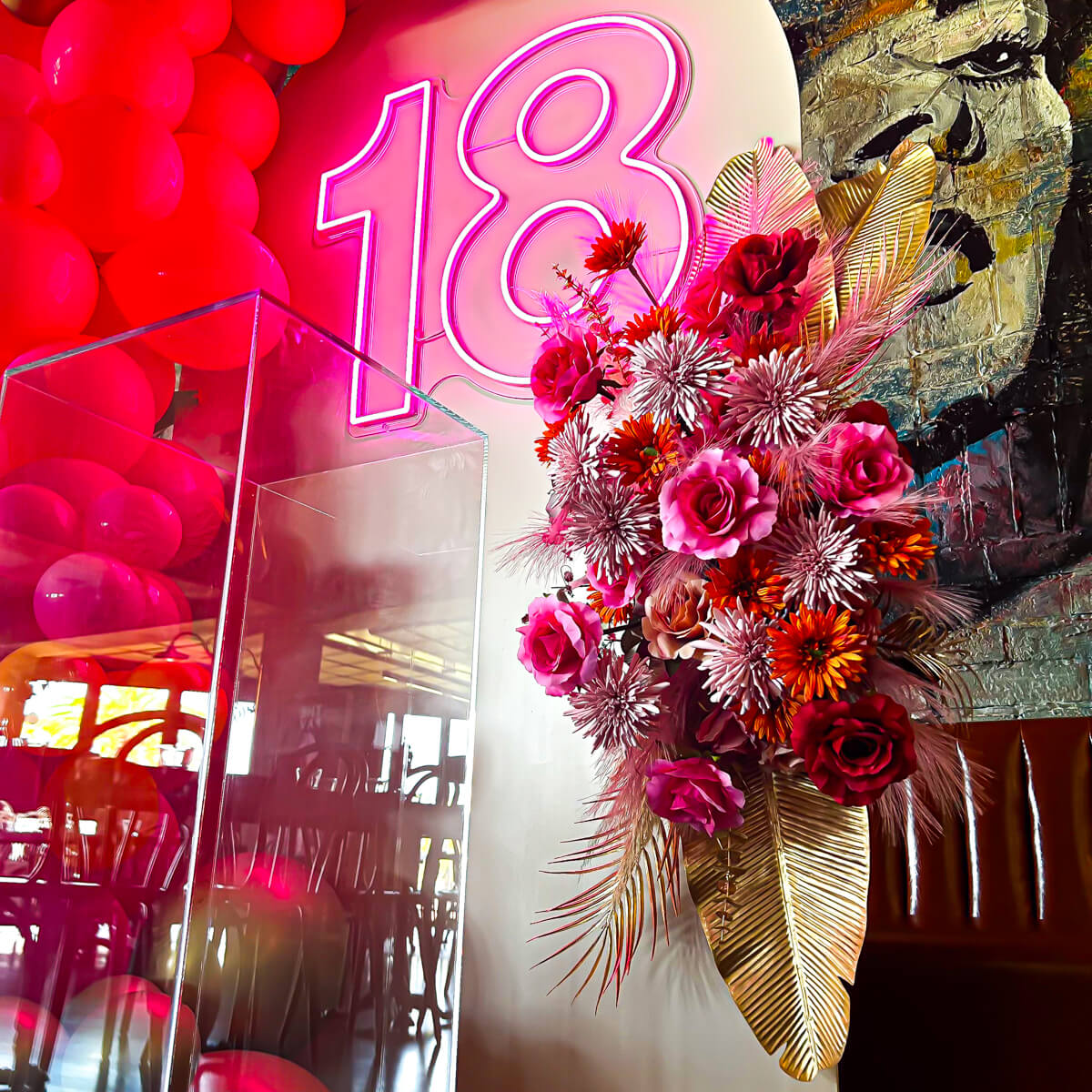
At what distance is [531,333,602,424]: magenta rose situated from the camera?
129cm

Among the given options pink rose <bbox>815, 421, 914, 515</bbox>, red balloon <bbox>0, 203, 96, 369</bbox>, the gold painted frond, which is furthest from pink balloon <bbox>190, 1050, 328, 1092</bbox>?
red balloon <bbox>0, 203, 96, 369</bbox>

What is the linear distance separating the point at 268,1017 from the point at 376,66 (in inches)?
78.9

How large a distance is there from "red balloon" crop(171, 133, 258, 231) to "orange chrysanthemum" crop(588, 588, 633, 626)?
1.07 meters

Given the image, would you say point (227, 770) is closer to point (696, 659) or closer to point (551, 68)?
point (696, 659)

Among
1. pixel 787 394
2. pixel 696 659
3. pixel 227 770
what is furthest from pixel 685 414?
pixel 227 770

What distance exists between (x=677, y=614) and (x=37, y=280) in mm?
1191

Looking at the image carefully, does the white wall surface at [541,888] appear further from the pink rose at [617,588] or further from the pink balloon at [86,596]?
the pink balloon at [86,596]

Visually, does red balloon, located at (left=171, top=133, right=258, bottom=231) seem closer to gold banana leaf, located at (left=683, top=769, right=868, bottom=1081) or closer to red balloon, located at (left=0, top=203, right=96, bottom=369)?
red balloon, located at (left=0, top=203, right=96, bottom=369)

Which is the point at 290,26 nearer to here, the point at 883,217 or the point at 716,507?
the point at 883,217

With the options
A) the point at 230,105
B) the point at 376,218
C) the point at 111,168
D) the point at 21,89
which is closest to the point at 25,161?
the point at 111,168

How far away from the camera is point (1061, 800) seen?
1.42 meters

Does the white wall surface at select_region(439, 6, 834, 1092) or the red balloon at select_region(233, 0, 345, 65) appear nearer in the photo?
the white wall surface at select_region(439, 6, 834, 1092)

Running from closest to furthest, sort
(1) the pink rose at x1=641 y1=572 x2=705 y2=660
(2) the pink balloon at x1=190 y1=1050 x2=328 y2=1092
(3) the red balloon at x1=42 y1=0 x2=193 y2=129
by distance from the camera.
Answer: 1. (2) the pink balloon at x1=190 y1=1050 x2=328 y2=1092
2. (1) the pink rose at x1=641 y1=572 x2=705 y2=660
3. (3) the red balloon at x1=42 y1=0 x2=193 y2=129

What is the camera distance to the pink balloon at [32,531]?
116 centimetres
